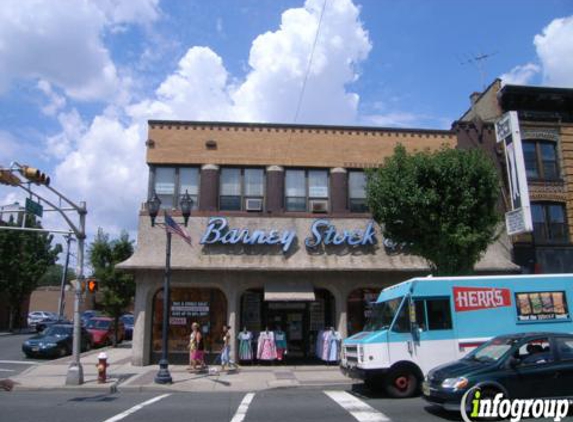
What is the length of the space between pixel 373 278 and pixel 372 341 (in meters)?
8.30

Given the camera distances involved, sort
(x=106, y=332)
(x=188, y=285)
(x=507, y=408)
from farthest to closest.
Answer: (x=106, y=332)
(x=188, y=285)
(x=507, y=408)

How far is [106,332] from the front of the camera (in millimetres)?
29578

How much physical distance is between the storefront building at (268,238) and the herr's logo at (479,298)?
6721mm

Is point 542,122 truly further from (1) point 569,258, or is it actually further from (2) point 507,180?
(1) point 569,258

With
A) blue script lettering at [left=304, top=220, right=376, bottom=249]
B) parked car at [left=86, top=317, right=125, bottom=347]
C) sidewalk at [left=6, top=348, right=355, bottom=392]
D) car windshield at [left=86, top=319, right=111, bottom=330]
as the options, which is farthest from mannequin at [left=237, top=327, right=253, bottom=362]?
car windshield at [left=86, top=319, right=111, bottom=330]

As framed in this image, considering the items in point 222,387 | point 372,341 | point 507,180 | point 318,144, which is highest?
point 318,144

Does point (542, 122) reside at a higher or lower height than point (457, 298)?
higher

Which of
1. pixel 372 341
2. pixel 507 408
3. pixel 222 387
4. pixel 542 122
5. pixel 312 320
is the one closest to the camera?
pixel 507 408

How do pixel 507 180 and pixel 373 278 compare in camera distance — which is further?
pixel 507 180

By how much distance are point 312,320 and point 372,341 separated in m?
9.45

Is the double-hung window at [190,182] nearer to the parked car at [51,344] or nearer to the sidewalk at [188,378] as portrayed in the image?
the sidewalk at [188,378]

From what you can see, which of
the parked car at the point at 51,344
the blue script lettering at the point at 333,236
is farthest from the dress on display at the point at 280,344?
the parked car at the point at 51,344

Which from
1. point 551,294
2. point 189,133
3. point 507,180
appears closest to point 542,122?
point 507,180

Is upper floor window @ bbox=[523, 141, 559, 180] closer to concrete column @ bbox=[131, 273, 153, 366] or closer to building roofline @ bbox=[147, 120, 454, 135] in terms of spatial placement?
building roofline @ bbox=[147, 120, 454, 135]
